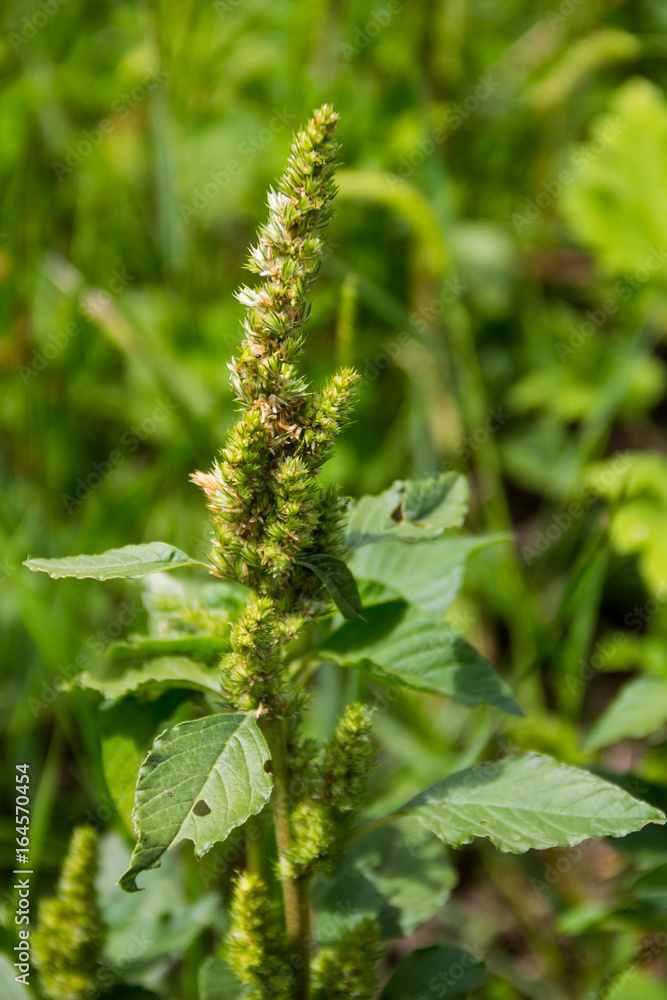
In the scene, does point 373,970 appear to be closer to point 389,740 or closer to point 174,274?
point 389,740

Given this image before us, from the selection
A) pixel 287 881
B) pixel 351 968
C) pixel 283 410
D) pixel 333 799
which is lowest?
pixel 351 968

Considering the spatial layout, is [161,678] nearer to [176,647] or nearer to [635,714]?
[176,647]

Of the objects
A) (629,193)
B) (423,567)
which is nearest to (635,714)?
(423,567)

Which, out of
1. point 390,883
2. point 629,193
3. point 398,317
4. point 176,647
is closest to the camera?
point 176,647

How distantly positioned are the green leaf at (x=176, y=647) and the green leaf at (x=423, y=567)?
0.32 metres

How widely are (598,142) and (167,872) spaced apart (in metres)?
2.90

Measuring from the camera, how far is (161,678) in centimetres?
116

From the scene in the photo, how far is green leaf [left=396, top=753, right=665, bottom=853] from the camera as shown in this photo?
3.34 ft

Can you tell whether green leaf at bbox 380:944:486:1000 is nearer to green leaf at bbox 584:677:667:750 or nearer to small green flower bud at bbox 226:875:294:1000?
small green flower bud at bbox 226:875:294:1000

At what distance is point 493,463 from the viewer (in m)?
2.96

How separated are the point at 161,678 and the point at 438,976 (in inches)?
25.3

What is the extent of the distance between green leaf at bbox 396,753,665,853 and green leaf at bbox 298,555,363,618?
311 mm

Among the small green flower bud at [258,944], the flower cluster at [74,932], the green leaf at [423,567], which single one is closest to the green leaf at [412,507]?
the green leaf at [423,567]

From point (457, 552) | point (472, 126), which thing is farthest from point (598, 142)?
point (457, 552)
